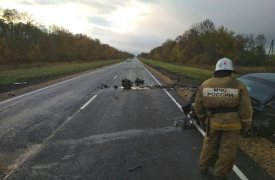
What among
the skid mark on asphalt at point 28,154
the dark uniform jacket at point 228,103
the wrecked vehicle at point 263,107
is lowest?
the skid mark on asphalt at point 28,154

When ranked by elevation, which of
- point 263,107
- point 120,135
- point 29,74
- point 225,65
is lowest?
point 29,74

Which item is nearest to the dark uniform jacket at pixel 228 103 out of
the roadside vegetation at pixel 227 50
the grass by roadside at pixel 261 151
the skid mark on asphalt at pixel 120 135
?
the grass by roadside at pixel 261 151

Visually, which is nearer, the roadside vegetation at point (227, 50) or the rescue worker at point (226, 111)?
the rescue worker at point (226, 111)

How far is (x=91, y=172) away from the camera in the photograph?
5699mm

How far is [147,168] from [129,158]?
646 mm

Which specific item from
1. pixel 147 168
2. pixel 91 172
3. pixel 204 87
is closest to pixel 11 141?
pixel 91 172

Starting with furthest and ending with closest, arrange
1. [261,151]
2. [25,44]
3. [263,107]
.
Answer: [25,44] < [263,107] < [261,151]

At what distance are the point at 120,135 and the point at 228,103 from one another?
12.3ft

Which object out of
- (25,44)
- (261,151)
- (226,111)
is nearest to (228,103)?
(226,111)

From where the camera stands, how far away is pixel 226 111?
5.17m

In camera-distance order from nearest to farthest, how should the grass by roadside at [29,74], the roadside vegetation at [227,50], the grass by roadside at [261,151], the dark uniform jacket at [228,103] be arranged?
1. the dark uniform jacket at [228,103]
2. the grass by roadside at [261,151]
3. the grass by roadside at [29,74]
4. the roadside vegetation at [227,50]

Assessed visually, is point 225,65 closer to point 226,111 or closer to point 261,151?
point 226,111

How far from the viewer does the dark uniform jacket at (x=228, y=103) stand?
201 inches

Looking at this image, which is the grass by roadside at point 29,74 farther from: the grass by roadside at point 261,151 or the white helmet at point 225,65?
the white helmet at point 225,65
